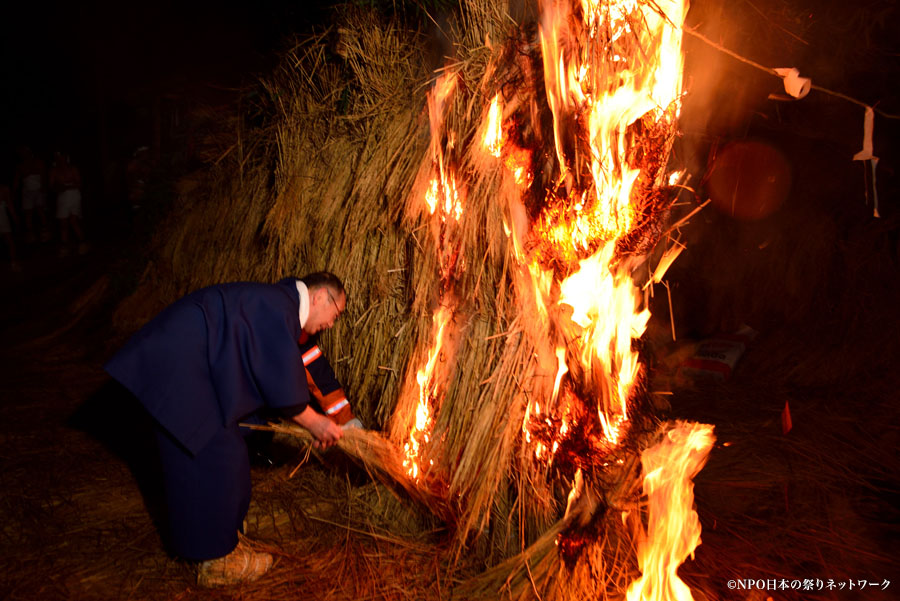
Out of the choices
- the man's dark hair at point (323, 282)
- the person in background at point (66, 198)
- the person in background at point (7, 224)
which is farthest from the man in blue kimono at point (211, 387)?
the person in background at point (66, 198)

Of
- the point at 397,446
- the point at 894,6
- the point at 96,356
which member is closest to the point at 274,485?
the point at 397,446

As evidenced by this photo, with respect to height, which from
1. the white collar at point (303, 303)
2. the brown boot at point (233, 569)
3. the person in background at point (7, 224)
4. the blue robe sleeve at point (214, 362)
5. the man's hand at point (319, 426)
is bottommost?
the brown boot at point (233, 569)

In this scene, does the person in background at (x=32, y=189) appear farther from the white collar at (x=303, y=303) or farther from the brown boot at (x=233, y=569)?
the brown boot at (x=233, y=569)

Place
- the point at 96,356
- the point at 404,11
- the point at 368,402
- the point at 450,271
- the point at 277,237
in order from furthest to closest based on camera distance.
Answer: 1. the point at 96,356
2. the point at 277,237
3. the point at 404,11
4. the point at 368,402
5. the point at 450,271

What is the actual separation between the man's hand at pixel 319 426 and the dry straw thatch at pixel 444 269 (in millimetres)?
103

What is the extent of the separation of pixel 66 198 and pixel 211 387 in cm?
1001

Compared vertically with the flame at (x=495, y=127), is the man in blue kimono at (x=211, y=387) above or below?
below

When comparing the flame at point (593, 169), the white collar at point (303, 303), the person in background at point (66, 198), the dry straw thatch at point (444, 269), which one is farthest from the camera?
the person in background at point (66, 198)

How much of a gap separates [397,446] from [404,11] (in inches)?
108

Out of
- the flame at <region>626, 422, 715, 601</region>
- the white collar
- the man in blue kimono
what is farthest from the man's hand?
the flame at <region>626, 422, 715, 601</region>

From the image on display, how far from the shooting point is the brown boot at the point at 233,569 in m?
2.80

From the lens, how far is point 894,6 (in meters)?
3.72

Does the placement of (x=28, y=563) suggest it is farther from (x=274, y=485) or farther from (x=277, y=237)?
(x=277, y=237)

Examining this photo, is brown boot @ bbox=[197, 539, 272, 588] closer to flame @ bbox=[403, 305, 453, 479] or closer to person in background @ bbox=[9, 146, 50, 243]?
flame @ bbox=[403, 305, 453, 479]
